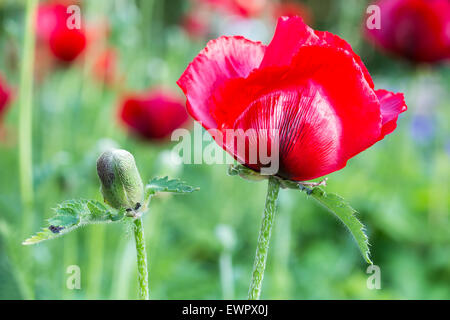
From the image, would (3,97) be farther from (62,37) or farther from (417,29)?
(417,29)

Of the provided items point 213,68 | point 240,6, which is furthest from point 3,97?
point 240,6

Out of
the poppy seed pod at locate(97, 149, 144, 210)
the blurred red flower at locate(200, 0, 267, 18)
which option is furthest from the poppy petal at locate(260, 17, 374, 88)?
the blurred red flower at locate(200, 0, 267, 18)

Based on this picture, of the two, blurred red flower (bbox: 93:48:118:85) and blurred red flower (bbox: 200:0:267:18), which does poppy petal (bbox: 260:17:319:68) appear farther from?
blurred red flower (bbox: 200:0:267:18)

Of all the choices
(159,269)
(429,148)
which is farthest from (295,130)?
(429,148)

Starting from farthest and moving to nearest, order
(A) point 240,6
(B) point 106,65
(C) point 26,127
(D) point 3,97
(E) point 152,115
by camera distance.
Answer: (A) point 240,6
(B) point 106,65
(E) point 152,115
(D) point 3,97
(C) point 26,127

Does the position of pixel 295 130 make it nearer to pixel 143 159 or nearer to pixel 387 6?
pixel 387 6

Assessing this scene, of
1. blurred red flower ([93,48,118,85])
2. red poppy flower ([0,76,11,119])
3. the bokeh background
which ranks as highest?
blurred red flower ([93,48,118,85])
